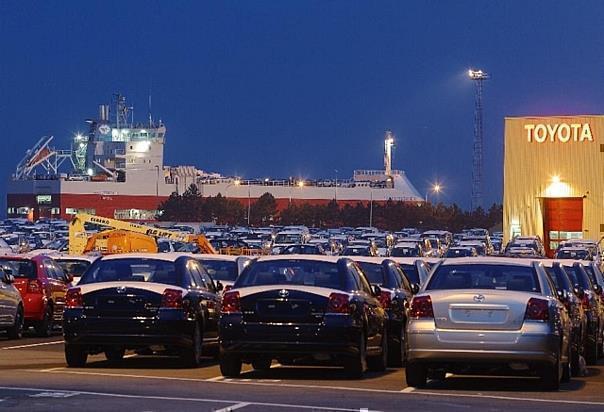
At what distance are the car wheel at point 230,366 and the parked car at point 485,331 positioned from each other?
2137 mm

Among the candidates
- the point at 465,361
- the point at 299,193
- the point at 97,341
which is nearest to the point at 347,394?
the point at 465,361

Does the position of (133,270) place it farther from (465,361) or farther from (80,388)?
(465,361)

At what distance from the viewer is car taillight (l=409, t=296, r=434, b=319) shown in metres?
16.3

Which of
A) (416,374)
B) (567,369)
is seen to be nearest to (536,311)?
(416,374)

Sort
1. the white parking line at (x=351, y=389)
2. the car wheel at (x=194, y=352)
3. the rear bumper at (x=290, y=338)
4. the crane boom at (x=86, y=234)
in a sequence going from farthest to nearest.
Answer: the crane boom at (x=86, y=234), the car wheel at (x=194, y=352), the rear bumper at (x=290, y=338), the white parking line at (x=351, y=389)

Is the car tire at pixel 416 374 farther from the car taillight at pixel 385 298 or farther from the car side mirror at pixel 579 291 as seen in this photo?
the car side mirror at pixel 579 291

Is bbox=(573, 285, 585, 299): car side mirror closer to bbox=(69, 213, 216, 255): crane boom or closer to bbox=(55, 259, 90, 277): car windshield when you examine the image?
bbox=(55, 259, 90, 277): car windshield

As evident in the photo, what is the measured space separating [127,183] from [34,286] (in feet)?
451

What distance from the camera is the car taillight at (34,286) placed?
27391mm

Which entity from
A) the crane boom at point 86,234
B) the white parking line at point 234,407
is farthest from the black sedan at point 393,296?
the crane boom at point 86,234

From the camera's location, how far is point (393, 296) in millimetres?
20797

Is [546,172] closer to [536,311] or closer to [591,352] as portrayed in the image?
[591,352]

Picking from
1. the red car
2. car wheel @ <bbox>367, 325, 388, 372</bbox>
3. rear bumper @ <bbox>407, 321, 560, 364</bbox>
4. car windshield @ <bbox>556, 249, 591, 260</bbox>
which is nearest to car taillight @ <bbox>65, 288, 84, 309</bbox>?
car wheel @ <bbox>367, 325, 388, 372</bbox>

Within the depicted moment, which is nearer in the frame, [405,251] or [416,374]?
[416,374]
